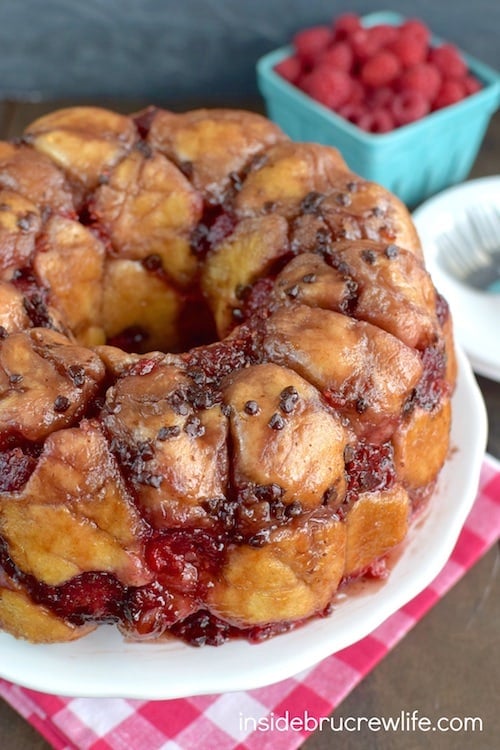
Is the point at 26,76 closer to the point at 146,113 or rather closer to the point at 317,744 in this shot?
the point at 146,113

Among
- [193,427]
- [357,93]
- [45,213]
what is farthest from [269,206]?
[357,93]

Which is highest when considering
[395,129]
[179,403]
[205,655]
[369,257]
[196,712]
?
[369,257]

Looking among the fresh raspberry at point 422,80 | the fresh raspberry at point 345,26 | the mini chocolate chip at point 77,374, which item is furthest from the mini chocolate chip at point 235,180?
the fresh raspberry at point 345,26

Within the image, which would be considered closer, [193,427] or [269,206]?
[193,427]

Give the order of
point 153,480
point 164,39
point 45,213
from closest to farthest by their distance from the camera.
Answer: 1. point 153,480
2. point 45,213
3. point 164,39

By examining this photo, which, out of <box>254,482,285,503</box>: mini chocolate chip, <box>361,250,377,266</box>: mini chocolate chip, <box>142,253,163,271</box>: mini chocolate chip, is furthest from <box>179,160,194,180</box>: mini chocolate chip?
<box>254,482,285,503</box>: mini chocolate chip

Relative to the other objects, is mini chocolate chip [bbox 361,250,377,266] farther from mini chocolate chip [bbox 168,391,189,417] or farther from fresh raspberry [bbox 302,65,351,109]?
fresh raspberry [bbox 302,65,351,109]

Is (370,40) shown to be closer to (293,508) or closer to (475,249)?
(475,249)
